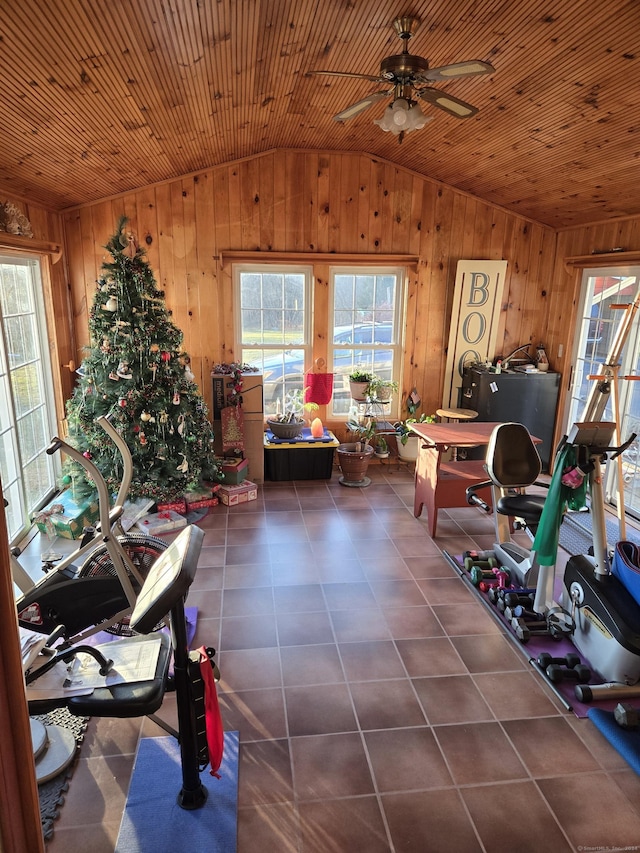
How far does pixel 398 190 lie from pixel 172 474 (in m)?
3.63

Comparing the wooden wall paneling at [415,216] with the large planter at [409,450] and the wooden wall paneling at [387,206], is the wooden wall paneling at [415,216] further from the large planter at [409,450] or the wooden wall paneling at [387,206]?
the large planter at [409,450]

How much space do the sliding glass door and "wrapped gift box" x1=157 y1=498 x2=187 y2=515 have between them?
A: 139 inches

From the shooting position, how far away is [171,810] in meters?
2.23

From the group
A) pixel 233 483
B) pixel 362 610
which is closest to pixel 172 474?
pixel 233 483

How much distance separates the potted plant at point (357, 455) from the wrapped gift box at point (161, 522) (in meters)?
1.75

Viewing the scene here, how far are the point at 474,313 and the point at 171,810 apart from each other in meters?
5.23

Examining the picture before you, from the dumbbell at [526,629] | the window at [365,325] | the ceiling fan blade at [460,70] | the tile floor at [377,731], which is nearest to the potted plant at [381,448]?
the window at [365,325]

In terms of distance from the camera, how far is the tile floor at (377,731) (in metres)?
2.20

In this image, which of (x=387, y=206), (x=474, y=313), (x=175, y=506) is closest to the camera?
(x=175, y=506)

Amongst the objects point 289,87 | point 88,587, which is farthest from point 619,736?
point 289,87

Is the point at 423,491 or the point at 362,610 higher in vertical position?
the point at 423,491

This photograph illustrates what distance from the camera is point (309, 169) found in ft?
18.7

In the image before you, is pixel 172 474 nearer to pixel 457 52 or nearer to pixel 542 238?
pixel 457 52

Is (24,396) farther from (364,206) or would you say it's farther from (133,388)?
(364,206)
